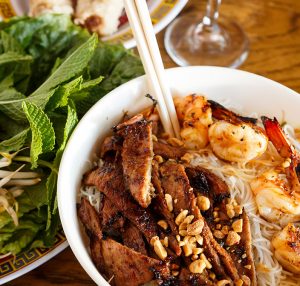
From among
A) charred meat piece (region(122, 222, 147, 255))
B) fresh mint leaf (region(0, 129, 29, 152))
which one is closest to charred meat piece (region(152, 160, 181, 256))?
charred meat piece (region(122, 222, 147, 255))

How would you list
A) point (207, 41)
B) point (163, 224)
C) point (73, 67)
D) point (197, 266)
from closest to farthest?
1. point (197, 266)
2. point (163, 224)
3. point (73, 67)
4. point (207, 41)

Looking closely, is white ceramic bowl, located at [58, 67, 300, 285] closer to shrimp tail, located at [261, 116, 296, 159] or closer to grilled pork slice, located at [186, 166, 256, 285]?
shrimp tail, located at [261, 116, 296, 159]

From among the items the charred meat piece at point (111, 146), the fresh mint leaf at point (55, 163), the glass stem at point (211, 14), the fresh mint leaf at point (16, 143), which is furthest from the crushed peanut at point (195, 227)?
the glass stem at point (211, 14)

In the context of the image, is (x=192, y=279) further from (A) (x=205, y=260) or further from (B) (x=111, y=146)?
(B) (x=111, y=146)

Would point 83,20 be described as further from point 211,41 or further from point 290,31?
point 290,31

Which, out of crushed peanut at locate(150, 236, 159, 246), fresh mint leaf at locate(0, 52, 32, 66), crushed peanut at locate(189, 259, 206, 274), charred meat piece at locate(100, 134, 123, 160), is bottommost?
crushed peanut at locate(189, 259, 206, 274)

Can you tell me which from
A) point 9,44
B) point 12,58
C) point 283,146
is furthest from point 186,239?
point 9,44

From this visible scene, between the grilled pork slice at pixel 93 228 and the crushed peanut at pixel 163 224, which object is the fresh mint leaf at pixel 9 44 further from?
the crushed peanut at pixel 163 224
